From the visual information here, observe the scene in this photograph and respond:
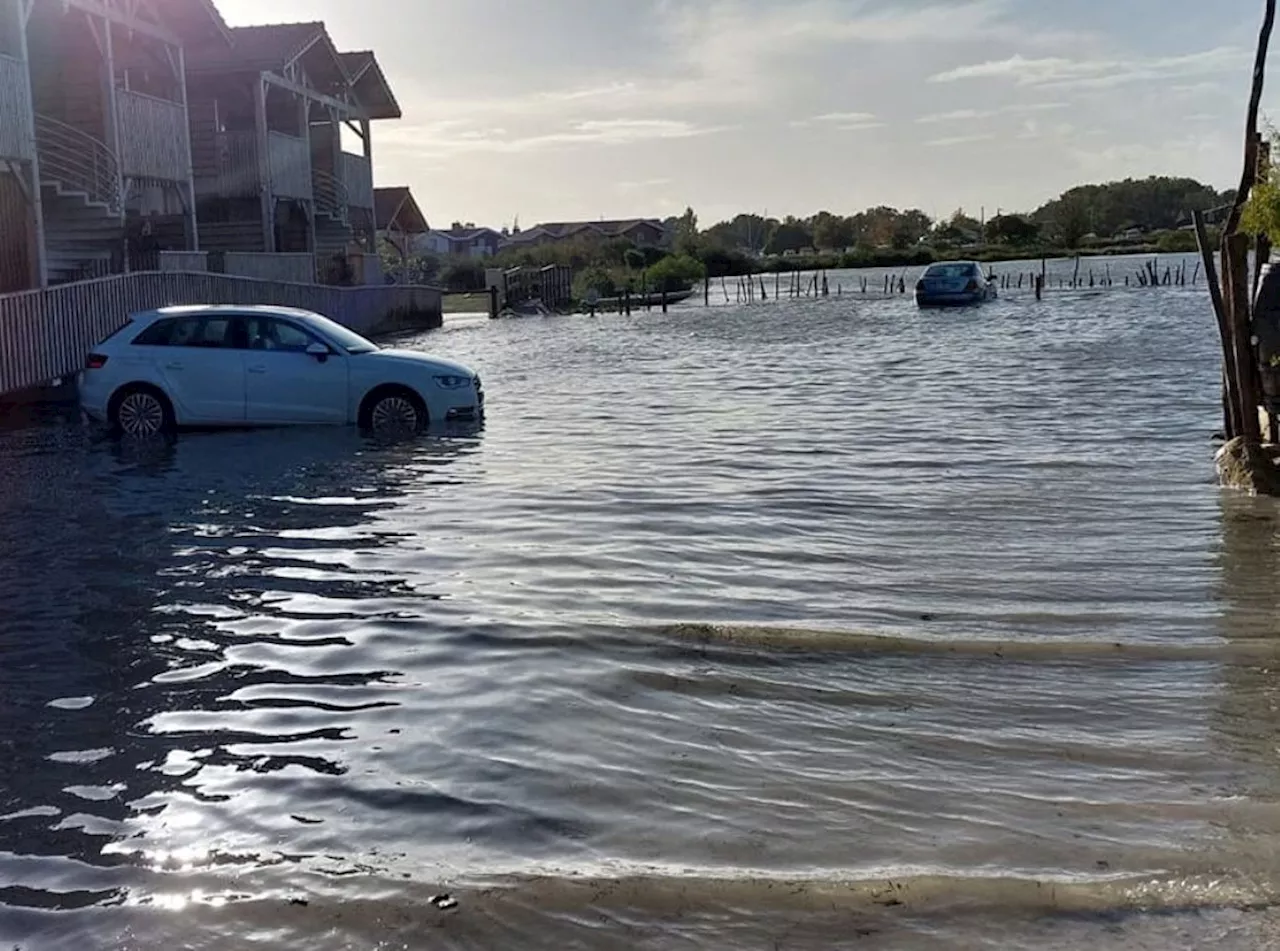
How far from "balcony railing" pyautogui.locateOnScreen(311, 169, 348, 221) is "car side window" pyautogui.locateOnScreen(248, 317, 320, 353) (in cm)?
2956

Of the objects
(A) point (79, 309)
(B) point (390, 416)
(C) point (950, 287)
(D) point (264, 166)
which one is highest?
Result: (D) point (264, 166)

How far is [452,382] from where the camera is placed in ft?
57.6

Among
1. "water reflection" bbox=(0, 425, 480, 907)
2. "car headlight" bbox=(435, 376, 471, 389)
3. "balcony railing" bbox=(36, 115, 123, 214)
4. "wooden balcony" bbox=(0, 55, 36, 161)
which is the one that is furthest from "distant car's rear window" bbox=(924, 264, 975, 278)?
"water reflection" bbox=(0, 425, 480, 907)

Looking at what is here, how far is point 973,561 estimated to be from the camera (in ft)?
31.7

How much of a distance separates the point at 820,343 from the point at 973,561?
94.3ft

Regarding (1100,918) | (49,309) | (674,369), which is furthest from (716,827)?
(674,369)

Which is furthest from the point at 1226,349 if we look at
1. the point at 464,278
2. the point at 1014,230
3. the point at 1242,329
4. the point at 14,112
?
the point at 1014,230

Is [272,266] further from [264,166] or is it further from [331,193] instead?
[331,193]

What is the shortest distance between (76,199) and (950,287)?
119ft

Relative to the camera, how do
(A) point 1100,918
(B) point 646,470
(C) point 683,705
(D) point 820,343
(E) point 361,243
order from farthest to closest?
(E) point 361,243 < (D) point 820,343 < (B) point 646,470 < (C) point 683,705 < (A) point 1100,918

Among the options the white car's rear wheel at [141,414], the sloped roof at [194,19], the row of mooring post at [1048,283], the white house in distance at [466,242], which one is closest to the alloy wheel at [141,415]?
the white car's rear wheel at [141,414]

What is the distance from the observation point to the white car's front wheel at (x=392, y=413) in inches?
674

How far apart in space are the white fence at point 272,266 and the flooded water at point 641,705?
63.0 feet

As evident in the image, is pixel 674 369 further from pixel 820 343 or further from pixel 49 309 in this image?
pixel 49 309
